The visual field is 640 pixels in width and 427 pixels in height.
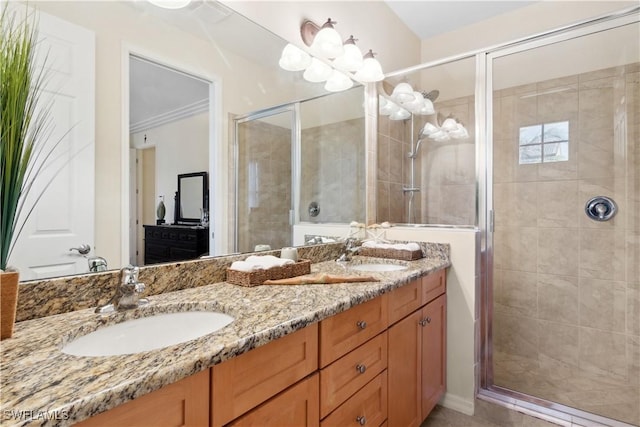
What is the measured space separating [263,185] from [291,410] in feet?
3.17

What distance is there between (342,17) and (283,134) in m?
0.97

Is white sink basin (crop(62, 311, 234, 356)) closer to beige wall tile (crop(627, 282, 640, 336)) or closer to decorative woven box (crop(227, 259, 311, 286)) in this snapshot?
decorative woven box (crop(227, 259, 311, 286))

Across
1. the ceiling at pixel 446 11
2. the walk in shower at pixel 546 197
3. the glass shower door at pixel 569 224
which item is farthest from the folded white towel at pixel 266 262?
the ceiling at pixel 446 11

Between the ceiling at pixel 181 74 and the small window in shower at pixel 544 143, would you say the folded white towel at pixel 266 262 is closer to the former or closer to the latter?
the ceiling at pixel 181 74

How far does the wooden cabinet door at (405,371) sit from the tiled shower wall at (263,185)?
68cm

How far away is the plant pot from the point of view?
68 cm

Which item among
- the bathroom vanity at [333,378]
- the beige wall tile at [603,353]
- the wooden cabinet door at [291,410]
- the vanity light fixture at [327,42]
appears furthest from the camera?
the beige wall tile at [603,353]

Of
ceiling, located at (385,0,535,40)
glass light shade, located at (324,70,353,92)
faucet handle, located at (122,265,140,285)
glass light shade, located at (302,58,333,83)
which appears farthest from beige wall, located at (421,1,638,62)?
faucet handle, located at (122,265,140,285)

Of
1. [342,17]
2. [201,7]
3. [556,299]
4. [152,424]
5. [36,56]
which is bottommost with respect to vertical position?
[556,299]

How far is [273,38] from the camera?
1596 mm

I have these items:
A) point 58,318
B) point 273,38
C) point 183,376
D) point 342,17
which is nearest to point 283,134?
point 273,38

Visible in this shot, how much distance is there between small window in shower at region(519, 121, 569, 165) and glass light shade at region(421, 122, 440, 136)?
61cm

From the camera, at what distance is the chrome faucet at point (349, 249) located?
1.92 metres

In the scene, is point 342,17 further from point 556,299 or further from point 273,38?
point 556,299
